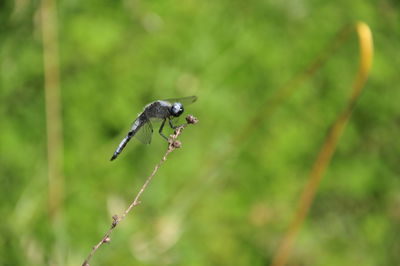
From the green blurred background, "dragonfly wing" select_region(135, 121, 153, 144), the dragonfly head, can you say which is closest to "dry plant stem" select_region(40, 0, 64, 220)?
the green blurred background

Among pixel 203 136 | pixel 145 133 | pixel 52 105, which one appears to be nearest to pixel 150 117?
pixel 145 133

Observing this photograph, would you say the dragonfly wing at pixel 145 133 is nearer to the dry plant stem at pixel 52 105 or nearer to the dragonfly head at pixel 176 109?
the dragonfly head at pixel 176 109

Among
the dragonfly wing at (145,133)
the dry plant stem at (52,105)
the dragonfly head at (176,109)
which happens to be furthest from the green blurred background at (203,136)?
the dragonfly head at (176,109)

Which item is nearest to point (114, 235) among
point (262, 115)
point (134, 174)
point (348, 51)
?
point (134, 174)

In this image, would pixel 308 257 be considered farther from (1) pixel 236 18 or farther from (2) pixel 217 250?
(1) pixel 236 18

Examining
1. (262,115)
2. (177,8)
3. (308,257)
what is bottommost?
(308,257)
